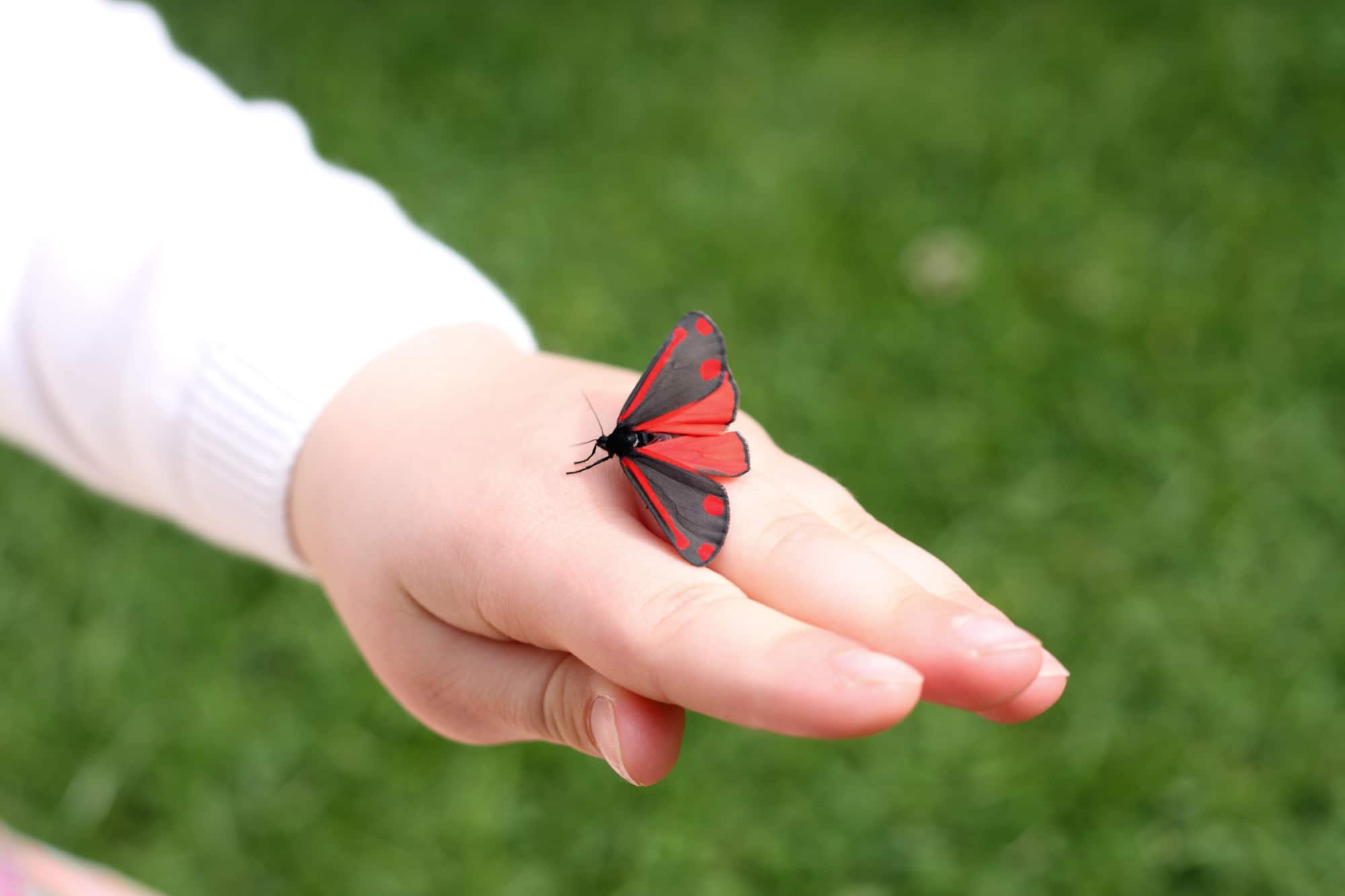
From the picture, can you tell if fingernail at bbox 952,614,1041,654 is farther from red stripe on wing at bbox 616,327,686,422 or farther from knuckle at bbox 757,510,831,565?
red stripe on wing at bbox 616,327,686,422

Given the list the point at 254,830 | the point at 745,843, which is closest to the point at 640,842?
the point at 745,843

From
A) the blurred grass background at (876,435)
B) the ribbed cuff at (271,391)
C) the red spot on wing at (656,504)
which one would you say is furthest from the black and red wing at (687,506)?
the blurred grass background at (876,435)

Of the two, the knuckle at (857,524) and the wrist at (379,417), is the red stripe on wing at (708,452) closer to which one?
the knuckle at (857,524)

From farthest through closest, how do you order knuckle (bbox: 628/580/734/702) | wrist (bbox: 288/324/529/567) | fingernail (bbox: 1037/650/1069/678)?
wrist (bbox: 288/324/529/567), fingernail (bbox: 1037/650/1069/678), knuckle (bbox: 628/580/734/702)

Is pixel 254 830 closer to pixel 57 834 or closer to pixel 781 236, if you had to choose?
pixel 57 834

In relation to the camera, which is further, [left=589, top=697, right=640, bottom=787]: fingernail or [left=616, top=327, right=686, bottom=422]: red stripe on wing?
[left=616, top=327, right=686, bottom=422]: red stripe on wing

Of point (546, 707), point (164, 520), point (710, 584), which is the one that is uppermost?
point (710, 584)

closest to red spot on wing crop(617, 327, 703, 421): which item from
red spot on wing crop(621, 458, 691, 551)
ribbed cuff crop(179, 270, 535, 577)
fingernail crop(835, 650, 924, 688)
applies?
red spot on wing crop(621, 458, 691, 551)
